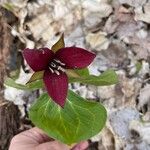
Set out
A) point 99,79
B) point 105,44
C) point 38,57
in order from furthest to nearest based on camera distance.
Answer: point 105,44 → point 99,79 → point 38,57

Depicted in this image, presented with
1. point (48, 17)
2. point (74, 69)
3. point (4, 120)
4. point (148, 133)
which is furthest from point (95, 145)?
point (74, 69)

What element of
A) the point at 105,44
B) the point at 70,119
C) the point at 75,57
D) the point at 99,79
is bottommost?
the point at 105,44

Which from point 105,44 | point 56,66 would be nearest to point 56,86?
point 56,66

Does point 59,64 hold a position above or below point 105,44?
above

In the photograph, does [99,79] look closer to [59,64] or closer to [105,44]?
[59,64]

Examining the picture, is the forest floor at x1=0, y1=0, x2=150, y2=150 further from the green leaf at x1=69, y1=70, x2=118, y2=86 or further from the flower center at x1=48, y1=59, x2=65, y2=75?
the flower center at x1=48, y1=59, x2=65, y2=75

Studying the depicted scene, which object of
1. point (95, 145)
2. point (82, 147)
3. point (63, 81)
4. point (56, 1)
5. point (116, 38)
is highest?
point (63, 81)

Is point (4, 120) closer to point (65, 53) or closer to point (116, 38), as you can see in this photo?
point (116, 38)

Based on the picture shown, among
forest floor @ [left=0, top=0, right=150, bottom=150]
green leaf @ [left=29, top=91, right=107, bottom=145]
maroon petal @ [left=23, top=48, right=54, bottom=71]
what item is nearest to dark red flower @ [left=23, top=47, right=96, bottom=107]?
maroon petal @ [left=23, top=48, right=54, bottom=71]
